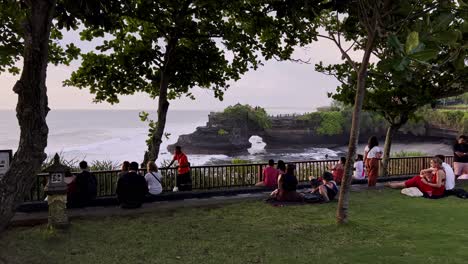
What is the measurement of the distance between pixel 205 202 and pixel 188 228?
93.6 inches

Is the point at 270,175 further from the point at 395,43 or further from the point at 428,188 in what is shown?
the point at 395,43

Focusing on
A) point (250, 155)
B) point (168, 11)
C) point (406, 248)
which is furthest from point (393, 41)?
point (250, 155)

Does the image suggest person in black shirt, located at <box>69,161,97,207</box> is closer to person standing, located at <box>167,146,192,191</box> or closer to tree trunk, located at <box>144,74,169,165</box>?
person standing, located at <box>167,146,192,191</box>

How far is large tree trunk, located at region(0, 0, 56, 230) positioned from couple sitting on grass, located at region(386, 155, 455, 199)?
10.3 m

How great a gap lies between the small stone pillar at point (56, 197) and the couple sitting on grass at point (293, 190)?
531 centimetres

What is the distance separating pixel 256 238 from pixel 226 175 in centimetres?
600

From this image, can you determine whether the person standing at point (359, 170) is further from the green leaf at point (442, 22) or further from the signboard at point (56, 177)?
the signboard at point (56, 177)

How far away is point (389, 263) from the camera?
6086 mm

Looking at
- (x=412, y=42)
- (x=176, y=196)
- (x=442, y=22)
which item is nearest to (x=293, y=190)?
(x=176, y=196)

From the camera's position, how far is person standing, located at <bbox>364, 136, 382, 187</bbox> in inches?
484

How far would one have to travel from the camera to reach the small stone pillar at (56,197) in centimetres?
777

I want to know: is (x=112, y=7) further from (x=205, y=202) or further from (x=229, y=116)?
(x=229, y=116)

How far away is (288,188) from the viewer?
33.8 ft

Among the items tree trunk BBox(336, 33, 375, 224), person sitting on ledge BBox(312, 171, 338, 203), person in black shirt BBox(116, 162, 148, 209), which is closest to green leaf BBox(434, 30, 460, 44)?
tree trunk BBox(336, 33, 375, 224)
